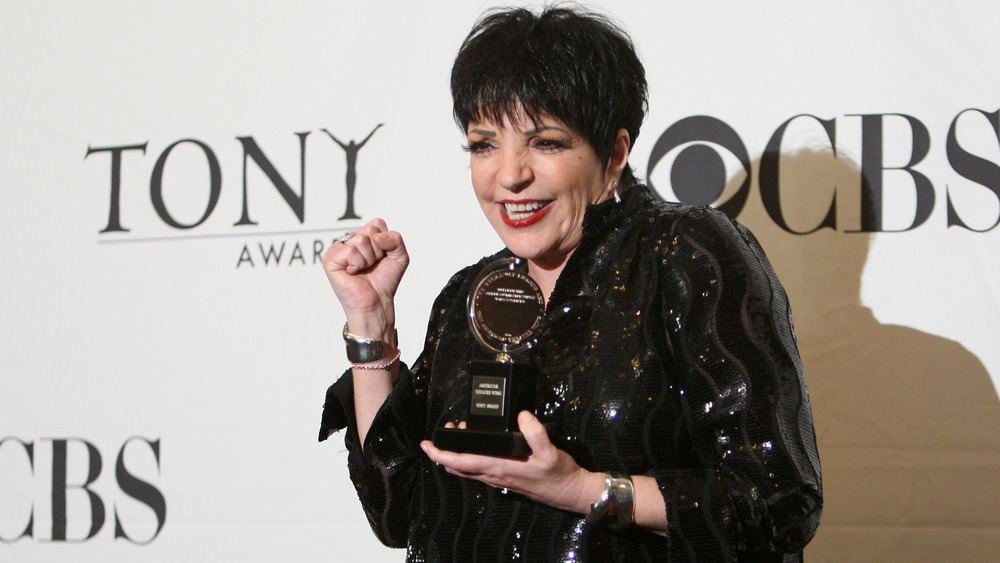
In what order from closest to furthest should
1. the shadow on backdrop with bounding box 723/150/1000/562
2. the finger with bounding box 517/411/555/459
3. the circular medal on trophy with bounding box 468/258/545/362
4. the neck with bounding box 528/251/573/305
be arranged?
the finger with bounding box 517/411/555/459 → the circular medal on trophy with bounding box 468/258/545/362 → the neck with bounding box 528/251/573/305 → the shadow on backdrop with bounding box 723/150/1000/562

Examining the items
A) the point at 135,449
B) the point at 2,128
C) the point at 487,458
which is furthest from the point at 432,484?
the point at 2,128

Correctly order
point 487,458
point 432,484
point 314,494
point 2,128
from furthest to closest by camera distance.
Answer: point 2,128, point 314,494, point 432,484, point 487,458

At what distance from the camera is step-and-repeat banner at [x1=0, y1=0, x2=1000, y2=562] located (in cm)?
170

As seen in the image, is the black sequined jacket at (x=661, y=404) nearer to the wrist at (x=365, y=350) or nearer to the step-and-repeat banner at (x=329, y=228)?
the wrist at (x=365, y=350)

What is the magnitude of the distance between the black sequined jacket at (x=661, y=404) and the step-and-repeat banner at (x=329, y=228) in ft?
2.36

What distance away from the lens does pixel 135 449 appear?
216cm

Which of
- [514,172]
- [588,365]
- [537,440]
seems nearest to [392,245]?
[514,172]

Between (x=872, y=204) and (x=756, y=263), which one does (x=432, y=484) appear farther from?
(x=872, y=204)

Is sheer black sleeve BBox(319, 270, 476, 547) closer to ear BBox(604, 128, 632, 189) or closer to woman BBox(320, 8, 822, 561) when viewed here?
woman BBox(320, 8, 822, 561)

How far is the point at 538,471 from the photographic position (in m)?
0.92

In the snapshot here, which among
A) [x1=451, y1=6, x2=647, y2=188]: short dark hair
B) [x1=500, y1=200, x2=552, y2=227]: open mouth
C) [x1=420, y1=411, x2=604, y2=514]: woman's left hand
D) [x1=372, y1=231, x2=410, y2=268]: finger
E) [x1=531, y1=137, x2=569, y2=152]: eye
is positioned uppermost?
[x1=451, y1=6, x2=647, y2=188]: short dark hair

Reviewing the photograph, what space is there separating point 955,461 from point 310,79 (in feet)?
5.13

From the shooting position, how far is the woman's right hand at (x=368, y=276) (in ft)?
4.12

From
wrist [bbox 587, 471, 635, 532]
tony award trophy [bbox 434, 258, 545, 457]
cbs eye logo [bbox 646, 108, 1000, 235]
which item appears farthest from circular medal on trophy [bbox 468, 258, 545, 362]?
cbs eye logo [bbox 646, 108, 1000, 235]
